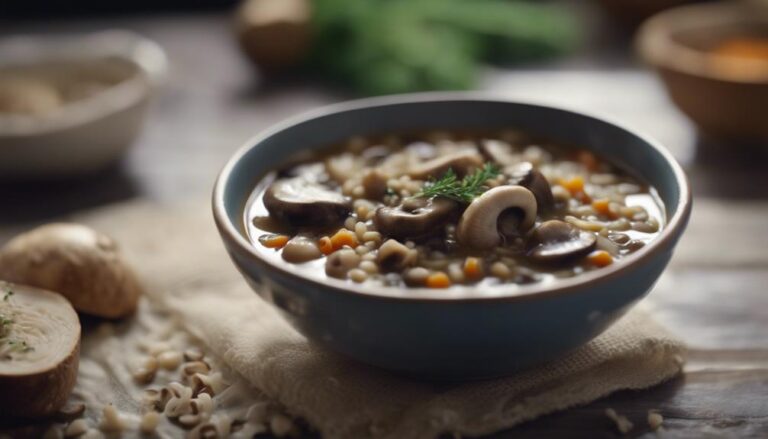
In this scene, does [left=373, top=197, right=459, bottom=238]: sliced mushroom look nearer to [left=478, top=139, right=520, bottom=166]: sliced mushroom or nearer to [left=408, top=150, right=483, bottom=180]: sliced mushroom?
[left=408, top=150, right=483, bottom=180]: sliced mushroom

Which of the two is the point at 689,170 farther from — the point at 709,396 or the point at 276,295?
the point at 276,295

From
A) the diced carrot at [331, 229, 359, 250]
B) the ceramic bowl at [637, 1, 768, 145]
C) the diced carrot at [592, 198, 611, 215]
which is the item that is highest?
the diced carrot at [592, 198, 611, 215]

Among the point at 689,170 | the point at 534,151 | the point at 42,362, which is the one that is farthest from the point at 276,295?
the point at 689,170

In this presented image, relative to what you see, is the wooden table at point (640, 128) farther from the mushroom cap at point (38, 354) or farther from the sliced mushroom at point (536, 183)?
the mushroom cap at point (38, 354)

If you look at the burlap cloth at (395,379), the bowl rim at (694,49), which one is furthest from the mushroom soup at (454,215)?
the bowl rim at (694,49)

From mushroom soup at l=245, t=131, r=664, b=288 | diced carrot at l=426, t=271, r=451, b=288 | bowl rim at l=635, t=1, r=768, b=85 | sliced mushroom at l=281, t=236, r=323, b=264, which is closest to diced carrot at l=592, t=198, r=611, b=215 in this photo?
mushroom soup at l=245, t=131, r=664, b=288

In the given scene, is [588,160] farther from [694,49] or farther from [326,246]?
[694,49]
